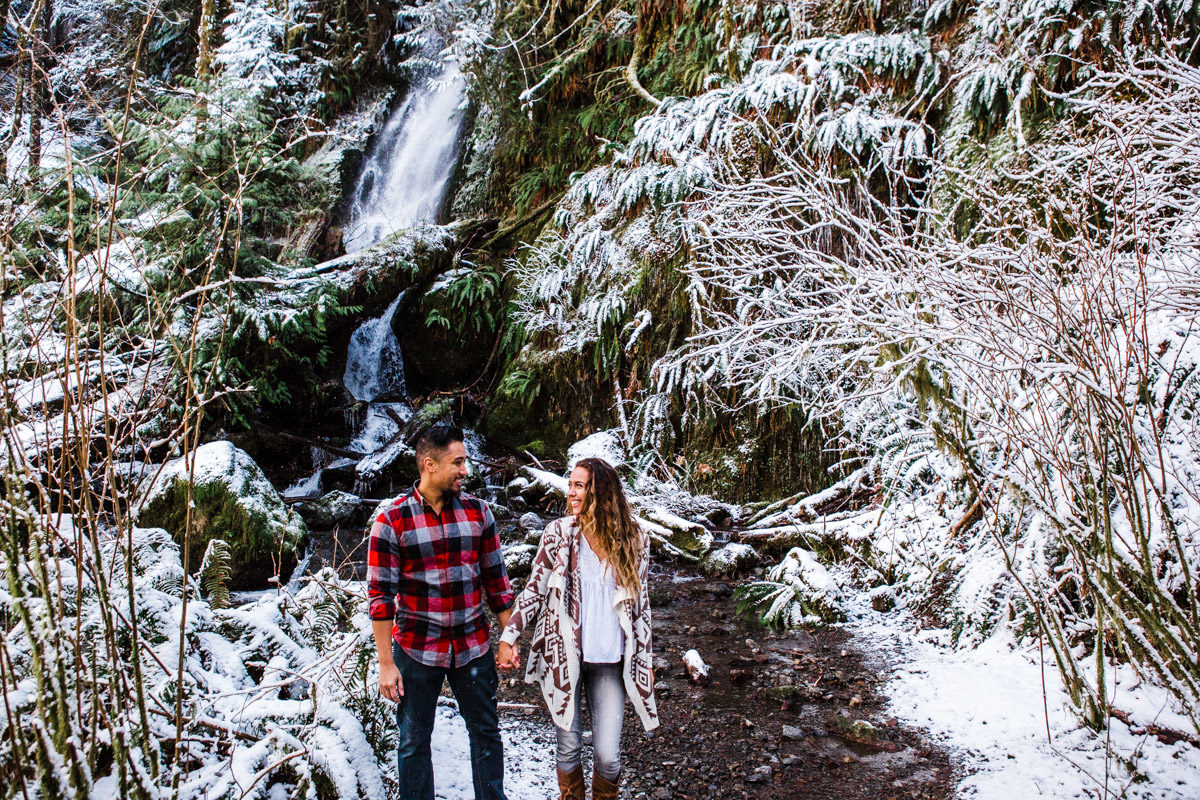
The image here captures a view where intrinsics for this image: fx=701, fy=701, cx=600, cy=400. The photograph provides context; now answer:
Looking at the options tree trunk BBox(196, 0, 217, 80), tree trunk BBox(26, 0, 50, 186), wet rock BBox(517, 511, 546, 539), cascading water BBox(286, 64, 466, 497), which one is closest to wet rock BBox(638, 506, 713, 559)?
wet rock BBox(517, 511, 546, 539)

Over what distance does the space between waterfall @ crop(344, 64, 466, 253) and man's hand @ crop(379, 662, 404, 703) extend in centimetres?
1390

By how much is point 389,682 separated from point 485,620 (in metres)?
0.41

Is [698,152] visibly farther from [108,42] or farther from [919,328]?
[108,42]

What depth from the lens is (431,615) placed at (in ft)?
8.91

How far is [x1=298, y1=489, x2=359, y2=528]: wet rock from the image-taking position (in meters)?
8.80

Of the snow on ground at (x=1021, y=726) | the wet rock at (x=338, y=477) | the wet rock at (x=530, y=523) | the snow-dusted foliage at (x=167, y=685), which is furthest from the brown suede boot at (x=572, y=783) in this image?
the wet rock at (x=338, y=477)

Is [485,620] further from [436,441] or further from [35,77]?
[35,77]

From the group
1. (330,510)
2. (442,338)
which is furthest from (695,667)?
(442,338)

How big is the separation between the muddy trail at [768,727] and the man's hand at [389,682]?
1.13 m

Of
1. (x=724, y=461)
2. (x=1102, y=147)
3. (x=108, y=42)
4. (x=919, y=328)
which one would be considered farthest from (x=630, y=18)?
(x=108, y=42)

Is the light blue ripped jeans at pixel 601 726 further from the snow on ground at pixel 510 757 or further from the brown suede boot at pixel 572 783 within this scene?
the snow on ground at pixel 510 757

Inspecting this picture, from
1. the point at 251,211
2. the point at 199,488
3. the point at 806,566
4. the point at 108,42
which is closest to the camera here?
the point at 806,566

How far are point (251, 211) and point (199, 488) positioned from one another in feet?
15.7

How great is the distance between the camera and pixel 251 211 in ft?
32.1
